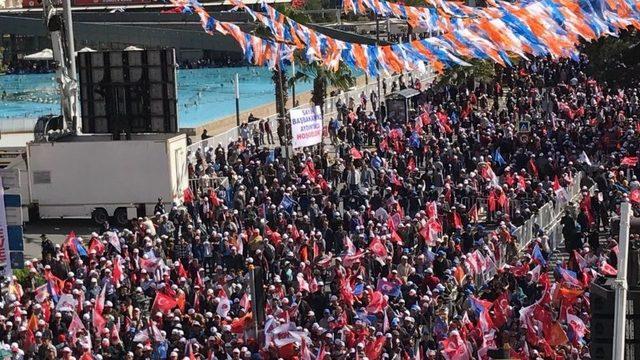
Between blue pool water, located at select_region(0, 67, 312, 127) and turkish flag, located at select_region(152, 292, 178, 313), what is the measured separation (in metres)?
39.3

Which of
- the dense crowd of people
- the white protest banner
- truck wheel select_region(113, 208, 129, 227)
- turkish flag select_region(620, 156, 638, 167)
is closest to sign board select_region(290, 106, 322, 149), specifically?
the dense crowd of people

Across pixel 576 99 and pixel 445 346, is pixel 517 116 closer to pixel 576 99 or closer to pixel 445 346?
pixel 576 99

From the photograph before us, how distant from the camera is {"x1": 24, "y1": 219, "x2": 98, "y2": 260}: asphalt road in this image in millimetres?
32094

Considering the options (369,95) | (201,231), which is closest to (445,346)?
(201,231)

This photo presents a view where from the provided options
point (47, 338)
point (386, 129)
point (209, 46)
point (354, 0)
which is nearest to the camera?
point (354, 0)

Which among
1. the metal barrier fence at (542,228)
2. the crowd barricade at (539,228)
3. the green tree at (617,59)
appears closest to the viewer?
Answer: the crowd barricade at (539,228)

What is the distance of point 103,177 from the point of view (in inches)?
1330

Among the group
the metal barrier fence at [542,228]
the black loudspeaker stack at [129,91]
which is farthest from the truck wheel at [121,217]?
the metal barrier fence at [542,228]

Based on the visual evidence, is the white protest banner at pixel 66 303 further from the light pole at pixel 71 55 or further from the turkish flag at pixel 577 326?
the light pole at pixel 71 55

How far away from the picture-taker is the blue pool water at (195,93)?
70.6 m

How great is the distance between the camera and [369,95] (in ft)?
165

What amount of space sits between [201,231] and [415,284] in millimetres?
6368

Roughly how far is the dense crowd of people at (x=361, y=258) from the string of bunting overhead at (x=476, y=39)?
16.1ft

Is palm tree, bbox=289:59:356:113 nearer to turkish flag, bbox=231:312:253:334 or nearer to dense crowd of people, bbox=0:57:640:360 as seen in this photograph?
dense crowd of people, bbox=0:57:640:360
